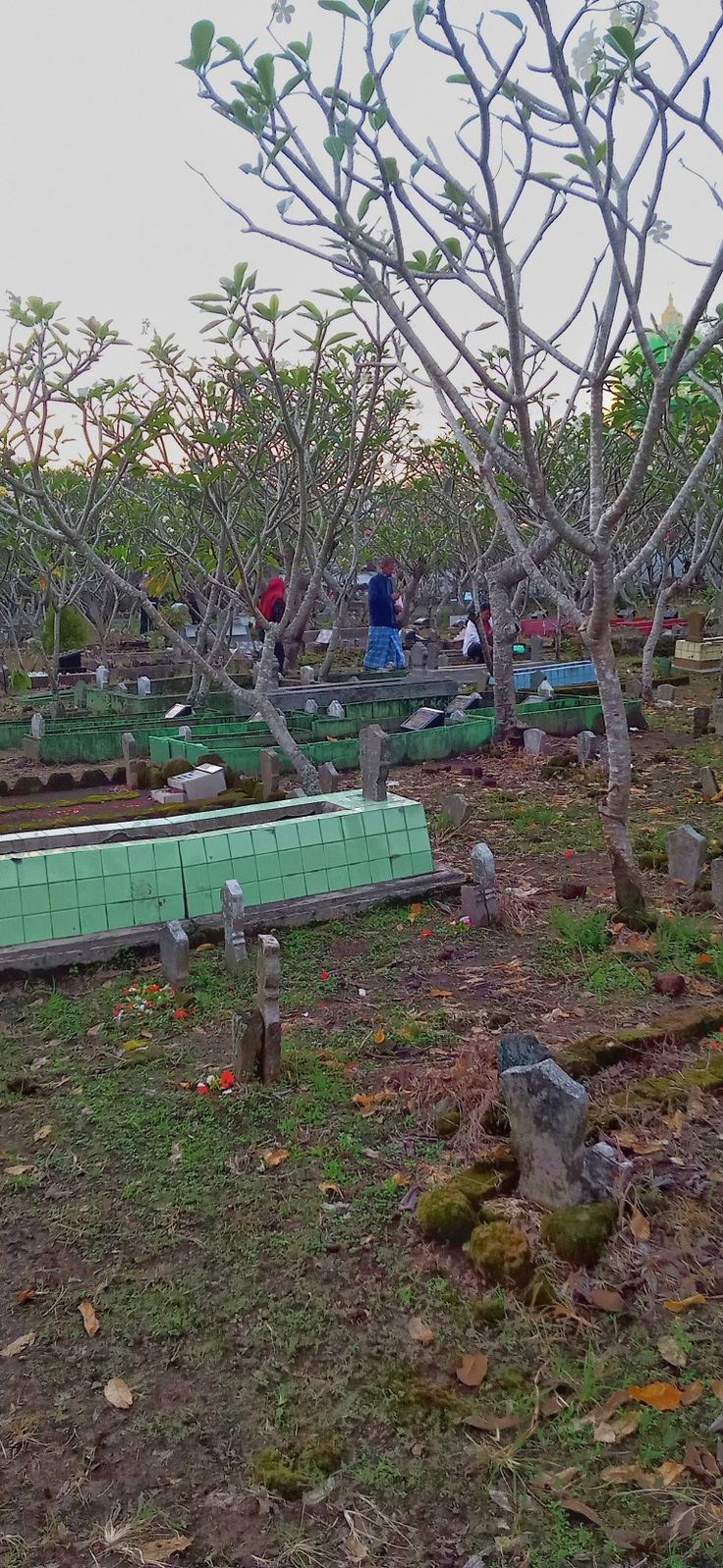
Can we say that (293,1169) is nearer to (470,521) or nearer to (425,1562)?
(425,1562)

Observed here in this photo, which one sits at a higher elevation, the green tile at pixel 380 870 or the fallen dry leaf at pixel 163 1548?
the green tile at pixel 380 870

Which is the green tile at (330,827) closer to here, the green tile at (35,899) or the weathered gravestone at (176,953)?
the weathered gravestone at (176,953)

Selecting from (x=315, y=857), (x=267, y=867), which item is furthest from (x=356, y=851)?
(x=267, y=867)

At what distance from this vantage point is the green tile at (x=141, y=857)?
6.30 m

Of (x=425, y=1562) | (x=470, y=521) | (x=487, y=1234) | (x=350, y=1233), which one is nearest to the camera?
(x=425, y=1562)

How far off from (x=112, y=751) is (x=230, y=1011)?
846 centimetres

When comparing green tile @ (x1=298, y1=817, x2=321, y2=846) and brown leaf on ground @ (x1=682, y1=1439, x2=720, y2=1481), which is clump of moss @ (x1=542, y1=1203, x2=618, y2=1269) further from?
green tile @ (x1=298, y1=817, x2=321, y2=846)

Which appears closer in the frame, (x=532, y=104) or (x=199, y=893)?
(x=532, y=104)

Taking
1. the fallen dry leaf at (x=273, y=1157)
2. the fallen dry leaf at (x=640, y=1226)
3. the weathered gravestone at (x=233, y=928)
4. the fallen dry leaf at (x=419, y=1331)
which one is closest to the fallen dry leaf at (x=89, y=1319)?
the fallen dry leaf at (x=273, y=1157)

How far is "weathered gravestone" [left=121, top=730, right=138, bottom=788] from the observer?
1105 cm

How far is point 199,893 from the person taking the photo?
6480 millimetres

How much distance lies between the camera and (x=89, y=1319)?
3.28 m

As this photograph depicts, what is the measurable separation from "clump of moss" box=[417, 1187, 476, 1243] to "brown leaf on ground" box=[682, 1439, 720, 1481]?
3.43 ft

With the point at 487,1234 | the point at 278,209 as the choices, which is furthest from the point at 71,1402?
the point at 278,209
